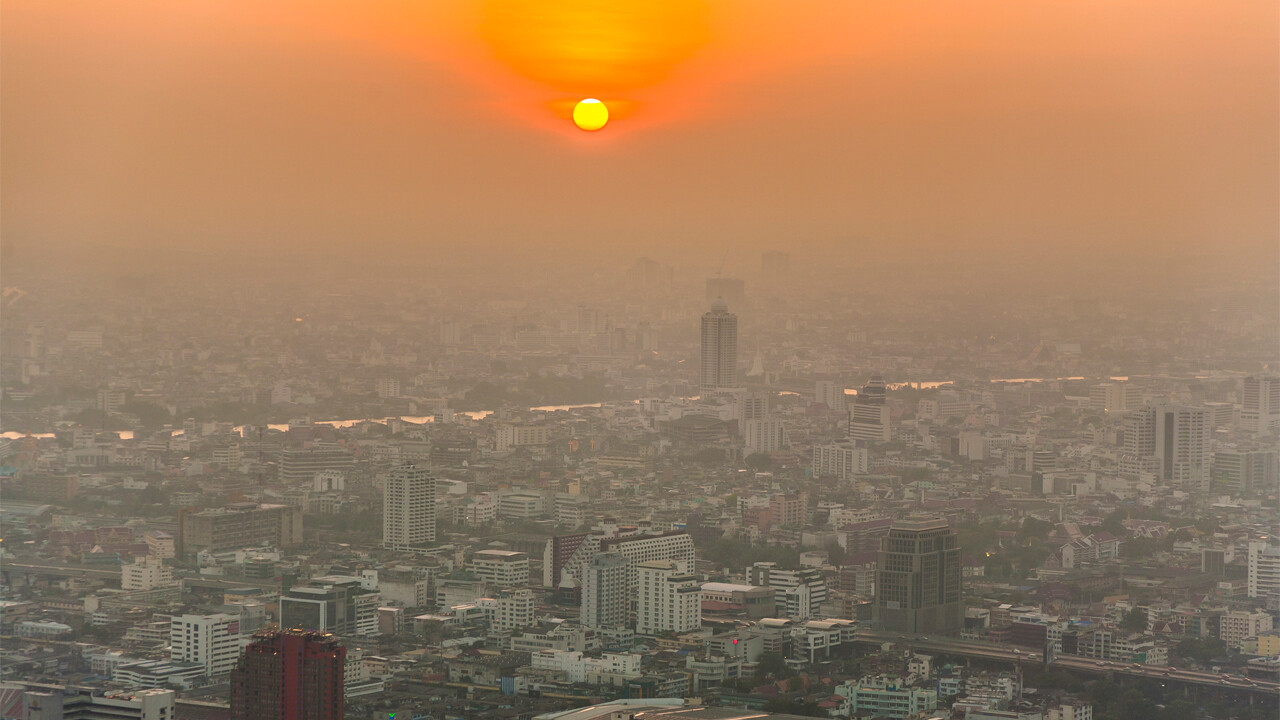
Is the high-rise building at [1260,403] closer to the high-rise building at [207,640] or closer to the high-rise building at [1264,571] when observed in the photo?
the high-rise building at [1264,571]

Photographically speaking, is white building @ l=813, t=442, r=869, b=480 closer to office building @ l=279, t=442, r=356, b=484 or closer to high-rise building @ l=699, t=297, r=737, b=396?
high-rise building @ l=699, t=297, r=737, b=396

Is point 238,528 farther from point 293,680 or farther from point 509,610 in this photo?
point 293,680

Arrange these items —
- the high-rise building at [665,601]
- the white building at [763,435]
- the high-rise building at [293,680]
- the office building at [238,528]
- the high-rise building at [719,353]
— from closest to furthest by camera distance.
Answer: the high-rise building at [293,680]
the high-rise building at [665,601]
the office building at [238,528]
the white building at [763,435]
the high-rise building at [719,353]

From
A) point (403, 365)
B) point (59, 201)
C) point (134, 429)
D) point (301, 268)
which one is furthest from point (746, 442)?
point (59, 201)

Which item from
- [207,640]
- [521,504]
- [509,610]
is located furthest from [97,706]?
[521,504]

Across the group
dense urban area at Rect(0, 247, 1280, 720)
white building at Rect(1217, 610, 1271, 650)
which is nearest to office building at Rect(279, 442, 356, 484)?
dense urban area at Rect(0, 247, 1280, 720)

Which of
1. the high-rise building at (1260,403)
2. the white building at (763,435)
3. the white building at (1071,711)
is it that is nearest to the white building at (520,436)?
the white building at (763,435)
